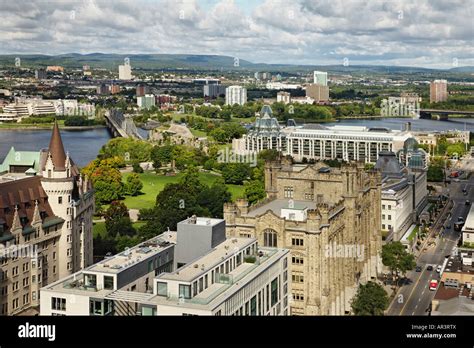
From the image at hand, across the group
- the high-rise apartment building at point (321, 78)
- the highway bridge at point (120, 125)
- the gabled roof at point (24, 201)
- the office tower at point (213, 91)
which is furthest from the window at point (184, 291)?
the high-rise apartment building at point (321, 78)

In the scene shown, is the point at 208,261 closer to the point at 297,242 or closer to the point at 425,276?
the point at 297,242

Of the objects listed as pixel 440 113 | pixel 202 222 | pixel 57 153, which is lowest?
pixel 202 222

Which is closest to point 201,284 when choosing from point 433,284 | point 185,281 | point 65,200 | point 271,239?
point 185,281

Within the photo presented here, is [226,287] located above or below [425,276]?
above

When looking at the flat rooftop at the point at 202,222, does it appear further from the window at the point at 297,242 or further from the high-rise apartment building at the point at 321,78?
the high-rise apartment building at the point at 321,78

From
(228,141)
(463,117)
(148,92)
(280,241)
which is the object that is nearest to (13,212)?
(280,241)

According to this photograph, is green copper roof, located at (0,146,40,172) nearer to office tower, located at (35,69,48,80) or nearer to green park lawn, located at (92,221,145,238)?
green park lawn, located at (92,221,145,238)

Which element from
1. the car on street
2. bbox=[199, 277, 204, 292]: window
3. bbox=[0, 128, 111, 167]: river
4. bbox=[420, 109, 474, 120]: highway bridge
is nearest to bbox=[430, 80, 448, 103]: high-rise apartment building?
bbox=[420, 109, 474, 120]: highway bridge
